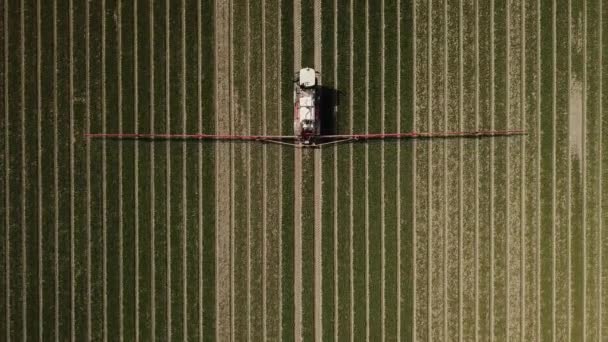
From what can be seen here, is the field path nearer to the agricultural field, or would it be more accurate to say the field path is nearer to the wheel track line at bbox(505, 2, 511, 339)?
the agricultural field

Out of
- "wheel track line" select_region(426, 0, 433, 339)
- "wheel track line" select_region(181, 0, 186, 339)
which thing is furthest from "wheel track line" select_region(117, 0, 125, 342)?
Result: "wheel track line" select_region(426, 0, 433, 339)

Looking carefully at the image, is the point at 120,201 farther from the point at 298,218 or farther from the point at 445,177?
the point at 445,177

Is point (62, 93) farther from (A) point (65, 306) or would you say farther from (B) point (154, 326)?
(B) point (154, 326)

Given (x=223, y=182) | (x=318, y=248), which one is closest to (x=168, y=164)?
(x=223, y=182)

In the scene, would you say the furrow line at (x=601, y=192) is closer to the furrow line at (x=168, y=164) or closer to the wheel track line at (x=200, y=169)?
the wheel track line at (x=200, y=169)

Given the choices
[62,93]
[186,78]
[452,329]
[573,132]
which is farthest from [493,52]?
[62,93]
